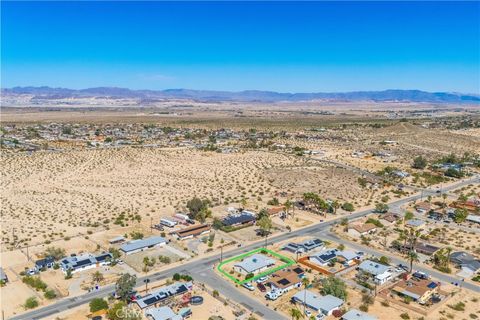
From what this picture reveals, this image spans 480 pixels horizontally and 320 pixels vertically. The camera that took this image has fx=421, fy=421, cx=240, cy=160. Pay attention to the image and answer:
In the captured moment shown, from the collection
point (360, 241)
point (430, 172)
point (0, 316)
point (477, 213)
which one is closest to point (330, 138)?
point (430, 172)

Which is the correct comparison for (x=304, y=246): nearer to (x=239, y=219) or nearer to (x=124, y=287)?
(x=239, y=219)

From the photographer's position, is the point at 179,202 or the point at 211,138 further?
the point at 211,138

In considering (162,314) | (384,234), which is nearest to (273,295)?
(162,314)

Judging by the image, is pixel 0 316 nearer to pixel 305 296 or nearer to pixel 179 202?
pixel 305 296

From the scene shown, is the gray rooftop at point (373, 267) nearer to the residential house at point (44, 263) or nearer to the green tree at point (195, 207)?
the green tree at point (195, 207)

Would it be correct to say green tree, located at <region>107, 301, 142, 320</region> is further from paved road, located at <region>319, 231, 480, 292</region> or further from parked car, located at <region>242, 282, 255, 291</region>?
paved road, located at <region>319, 231, 480, 292</region>
